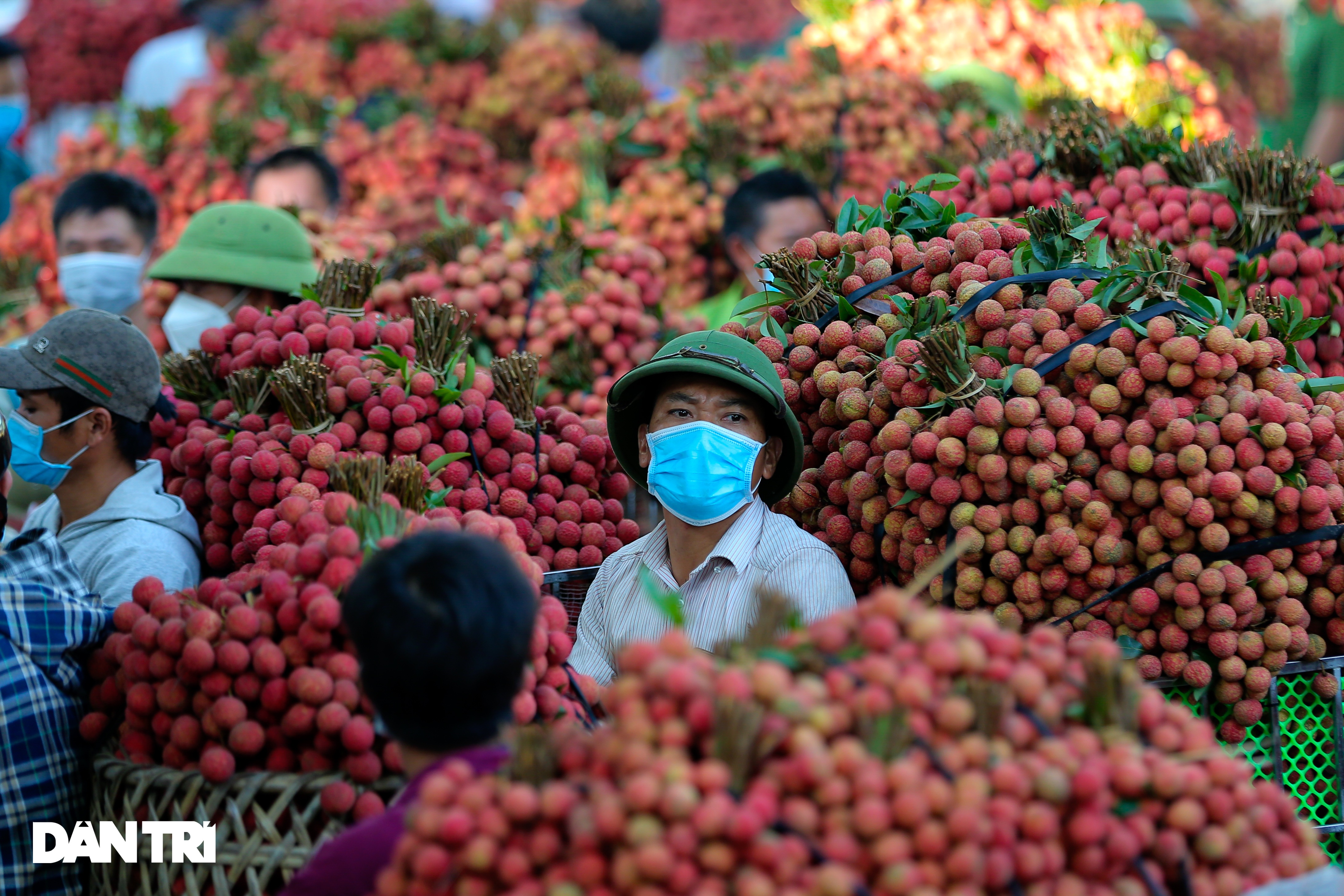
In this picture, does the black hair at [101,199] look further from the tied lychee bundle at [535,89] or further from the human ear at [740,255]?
the tied lychee bundle at [535,89]

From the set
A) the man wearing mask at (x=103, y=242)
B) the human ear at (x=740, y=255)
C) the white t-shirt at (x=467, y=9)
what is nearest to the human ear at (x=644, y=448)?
the human ear at (x=740, y=255)

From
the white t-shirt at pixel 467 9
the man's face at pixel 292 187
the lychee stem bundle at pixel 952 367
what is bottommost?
the lychee stem bundle at pixel 952 367

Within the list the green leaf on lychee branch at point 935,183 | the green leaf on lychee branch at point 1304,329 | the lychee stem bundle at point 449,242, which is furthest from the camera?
the lychee stem bundle at point 449,242

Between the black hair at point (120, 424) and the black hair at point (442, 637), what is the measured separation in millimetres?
1268

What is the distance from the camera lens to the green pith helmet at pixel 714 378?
2090 millimetres

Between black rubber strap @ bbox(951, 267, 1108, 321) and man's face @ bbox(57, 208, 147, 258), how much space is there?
2774mm

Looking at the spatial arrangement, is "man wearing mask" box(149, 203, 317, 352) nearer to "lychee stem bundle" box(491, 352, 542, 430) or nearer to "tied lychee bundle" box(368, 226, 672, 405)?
"tied lychee bundle" box(368, 226, 672, 405)

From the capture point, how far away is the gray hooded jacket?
2.23 meters

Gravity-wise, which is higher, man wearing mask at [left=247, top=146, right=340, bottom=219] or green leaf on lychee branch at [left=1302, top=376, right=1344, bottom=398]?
man wearing mask at [left=247, top=146, right=340, bottom=219]

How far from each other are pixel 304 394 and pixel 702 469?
82 centimetres

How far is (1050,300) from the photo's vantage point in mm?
2088

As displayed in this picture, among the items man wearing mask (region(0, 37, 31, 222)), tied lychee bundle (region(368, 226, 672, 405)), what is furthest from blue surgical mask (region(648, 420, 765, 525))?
man wearing mask (region(0, 37, 31, 222))

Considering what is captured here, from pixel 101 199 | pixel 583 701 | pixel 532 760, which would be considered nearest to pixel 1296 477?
pixel 583 701

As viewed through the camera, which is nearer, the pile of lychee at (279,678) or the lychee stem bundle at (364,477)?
the pile of lychee at (279,678)
